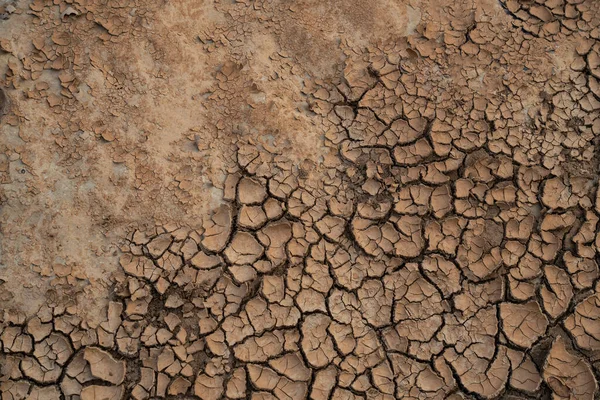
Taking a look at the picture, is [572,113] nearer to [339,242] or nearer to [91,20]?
[339,242]

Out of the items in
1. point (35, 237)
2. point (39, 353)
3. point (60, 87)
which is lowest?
point (39, 353)

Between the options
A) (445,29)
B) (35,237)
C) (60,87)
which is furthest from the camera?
(445,29)

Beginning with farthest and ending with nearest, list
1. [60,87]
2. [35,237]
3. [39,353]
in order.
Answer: [60,87] < [35,237] < [39,353]

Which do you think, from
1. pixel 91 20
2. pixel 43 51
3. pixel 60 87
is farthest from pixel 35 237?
pixel 91 20

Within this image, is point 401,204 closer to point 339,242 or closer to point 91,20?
point 339,242

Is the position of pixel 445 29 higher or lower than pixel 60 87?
higher

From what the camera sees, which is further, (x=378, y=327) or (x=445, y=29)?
(x=445, y=29)

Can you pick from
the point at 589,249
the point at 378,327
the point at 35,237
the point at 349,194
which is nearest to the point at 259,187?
the point at 349,194
